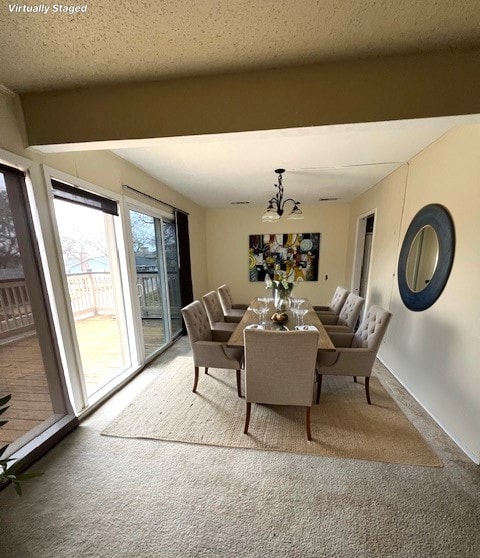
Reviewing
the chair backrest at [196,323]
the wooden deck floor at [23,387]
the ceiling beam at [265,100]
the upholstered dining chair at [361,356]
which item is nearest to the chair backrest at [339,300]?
the upholstered dining chair at [361,356]

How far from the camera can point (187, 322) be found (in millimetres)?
2127

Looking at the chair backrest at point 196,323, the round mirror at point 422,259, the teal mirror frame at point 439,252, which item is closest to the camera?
the teal mirror frame at point 439,252

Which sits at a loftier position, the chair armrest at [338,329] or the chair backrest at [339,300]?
the chair backrest at [339,300]

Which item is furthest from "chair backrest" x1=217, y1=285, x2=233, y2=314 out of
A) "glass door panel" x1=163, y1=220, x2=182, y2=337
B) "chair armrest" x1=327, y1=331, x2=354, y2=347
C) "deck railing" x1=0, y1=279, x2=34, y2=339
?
"deck railing" x1=0, y1=279, x2=34, y2=339

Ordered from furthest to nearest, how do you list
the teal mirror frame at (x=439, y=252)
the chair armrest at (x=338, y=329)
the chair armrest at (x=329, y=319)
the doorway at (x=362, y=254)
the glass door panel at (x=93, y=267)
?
the doorway at (x=362, y=254) → the chair armrest at (x=329, y=319) → the chair armrest at (x=338, y=329) → the glass door panel at (x=93, y=267) → the teal mirror frame at (x=439, y=252)

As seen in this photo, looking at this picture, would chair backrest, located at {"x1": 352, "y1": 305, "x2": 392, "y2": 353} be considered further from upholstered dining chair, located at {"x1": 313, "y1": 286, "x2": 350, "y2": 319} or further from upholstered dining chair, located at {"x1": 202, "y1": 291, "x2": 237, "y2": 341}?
upholstered dining chair, located at {"x1": 202, "y1": 291, "x2": 237, "y2": 341}

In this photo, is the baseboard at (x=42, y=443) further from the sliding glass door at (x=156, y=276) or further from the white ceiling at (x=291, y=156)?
the white ceiling at (x=291, y=156)

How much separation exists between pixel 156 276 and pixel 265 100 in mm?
2665

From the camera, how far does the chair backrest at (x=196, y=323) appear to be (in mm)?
2135

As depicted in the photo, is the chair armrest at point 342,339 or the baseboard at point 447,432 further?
the chair armrest at point 342,339

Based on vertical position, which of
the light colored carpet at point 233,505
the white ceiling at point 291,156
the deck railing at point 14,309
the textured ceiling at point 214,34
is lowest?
the light colored carpet at point 233,505

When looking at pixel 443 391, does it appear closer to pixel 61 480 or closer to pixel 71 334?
pixel 61 480

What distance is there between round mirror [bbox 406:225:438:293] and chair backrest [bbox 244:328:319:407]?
149 centimetres

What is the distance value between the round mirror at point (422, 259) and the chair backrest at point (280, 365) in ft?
4.88
